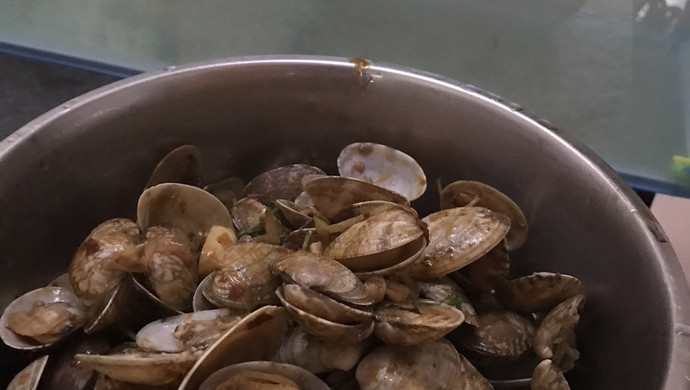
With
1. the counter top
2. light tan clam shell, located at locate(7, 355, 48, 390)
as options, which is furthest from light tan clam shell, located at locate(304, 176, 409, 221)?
the counter top

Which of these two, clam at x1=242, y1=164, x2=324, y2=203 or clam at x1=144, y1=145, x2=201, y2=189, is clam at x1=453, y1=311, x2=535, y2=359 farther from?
clam at x1=144, y1=145, x2=201, y2=189

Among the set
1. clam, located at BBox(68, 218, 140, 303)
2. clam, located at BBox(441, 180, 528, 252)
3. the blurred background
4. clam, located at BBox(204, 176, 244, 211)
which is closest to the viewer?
clam, located at BBox(68, 218, 140, 303)

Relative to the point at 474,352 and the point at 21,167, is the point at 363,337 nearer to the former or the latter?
the point at 474,352

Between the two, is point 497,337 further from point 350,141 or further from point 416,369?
point 350,141

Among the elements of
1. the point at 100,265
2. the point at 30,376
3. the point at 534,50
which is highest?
the point at 534,50

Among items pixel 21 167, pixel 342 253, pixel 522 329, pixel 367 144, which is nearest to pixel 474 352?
pixel 522 329

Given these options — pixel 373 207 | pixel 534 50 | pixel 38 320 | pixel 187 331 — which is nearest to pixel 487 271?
pixel 373 207
